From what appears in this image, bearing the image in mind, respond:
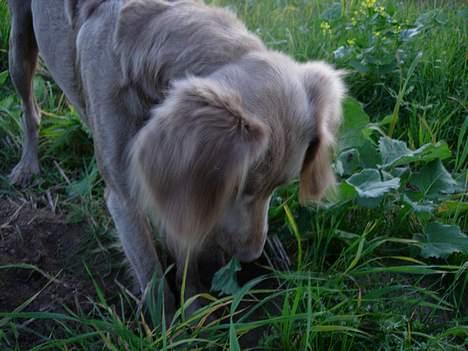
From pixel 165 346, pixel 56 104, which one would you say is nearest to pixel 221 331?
pixel 165 346

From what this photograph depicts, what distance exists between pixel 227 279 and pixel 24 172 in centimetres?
141

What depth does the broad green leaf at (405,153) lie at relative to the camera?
2656 mm

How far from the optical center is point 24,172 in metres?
3.21

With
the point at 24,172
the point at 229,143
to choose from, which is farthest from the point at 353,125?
the point at 24,172

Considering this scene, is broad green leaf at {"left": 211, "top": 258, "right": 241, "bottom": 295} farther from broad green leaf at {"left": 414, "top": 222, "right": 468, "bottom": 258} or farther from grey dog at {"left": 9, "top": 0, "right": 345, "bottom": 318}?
broad green leaf at {"left": 414, "top": 222, "right": 468, "bottom": 258}

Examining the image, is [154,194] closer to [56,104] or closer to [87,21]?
[87,21]

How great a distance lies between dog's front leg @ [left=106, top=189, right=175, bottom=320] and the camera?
2.39 m

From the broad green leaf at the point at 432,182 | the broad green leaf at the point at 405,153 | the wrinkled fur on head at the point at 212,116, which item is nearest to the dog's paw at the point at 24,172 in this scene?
the wrinkled fur on head at the point at 212,116

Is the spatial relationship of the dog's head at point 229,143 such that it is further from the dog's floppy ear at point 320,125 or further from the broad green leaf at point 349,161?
the broad green leaf at point 349,161

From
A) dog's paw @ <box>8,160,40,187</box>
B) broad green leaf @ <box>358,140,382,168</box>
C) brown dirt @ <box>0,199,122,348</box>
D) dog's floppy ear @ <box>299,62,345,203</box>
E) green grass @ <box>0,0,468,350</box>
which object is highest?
dog's floppy ear @ <box>299,62,345,203</box>

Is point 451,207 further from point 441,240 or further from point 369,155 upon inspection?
point 369,155

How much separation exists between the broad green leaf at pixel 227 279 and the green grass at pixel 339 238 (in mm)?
48

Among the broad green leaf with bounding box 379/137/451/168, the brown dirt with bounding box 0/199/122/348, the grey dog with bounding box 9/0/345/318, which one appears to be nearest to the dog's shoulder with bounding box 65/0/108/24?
the grey dog with bounding box 9/0/345/318

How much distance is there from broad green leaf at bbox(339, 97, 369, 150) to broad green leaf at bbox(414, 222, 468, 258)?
470 millimetres
